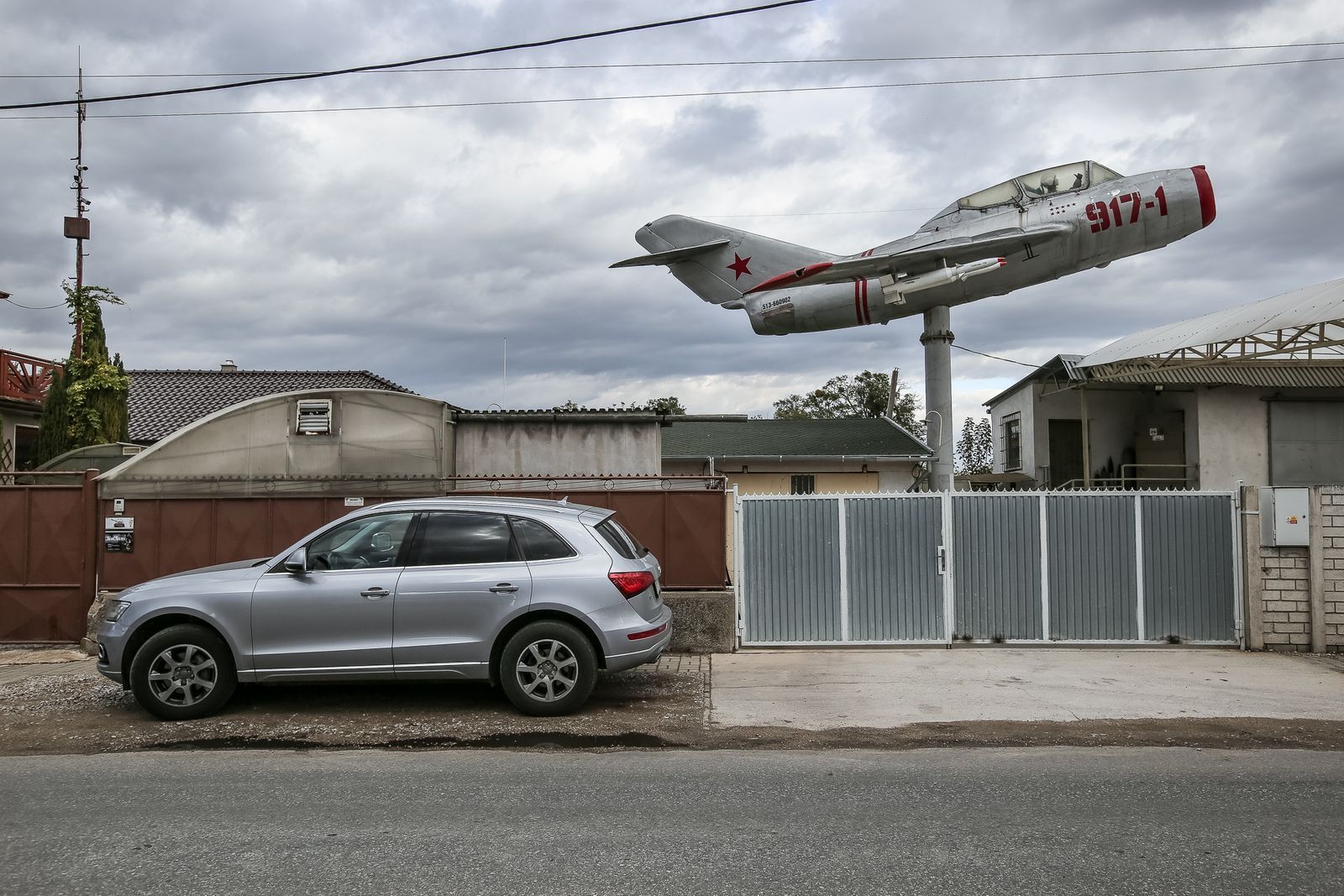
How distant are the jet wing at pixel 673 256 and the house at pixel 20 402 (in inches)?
522

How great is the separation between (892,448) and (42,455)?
1936cm

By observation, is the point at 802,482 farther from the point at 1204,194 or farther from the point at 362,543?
the point at 362,543

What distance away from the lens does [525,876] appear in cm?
414

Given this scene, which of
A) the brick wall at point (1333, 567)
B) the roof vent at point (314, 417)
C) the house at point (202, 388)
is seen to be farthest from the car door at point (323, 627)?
the house at point (202, 388)

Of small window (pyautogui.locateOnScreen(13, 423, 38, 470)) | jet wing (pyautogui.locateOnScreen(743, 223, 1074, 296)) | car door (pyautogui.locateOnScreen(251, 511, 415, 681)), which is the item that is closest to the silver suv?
car door (pyautogui.locateOnScreen(251, 511, 415, 681))

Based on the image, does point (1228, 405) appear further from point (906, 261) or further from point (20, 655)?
point (20, 655)

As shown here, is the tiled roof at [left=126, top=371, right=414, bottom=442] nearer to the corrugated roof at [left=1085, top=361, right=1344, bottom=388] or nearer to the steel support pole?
the steel support pole

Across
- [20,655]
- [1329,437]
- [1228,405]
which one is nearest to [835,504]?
[20,655]

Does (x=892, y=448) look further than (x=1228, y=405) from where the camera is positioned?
Yes

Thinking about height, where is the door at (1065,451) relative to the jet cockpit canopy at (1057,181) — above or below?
below

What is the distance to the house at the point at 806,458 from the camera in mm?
24484

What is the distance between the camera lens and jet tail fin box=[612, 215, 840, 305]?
19.3 metres

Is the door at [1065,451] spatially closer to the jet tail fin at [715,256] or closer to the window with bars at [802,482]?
the window with bars at [802,482]

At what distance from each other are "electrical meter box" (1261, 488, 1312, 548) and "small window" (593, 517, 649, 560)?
7.04 metres
